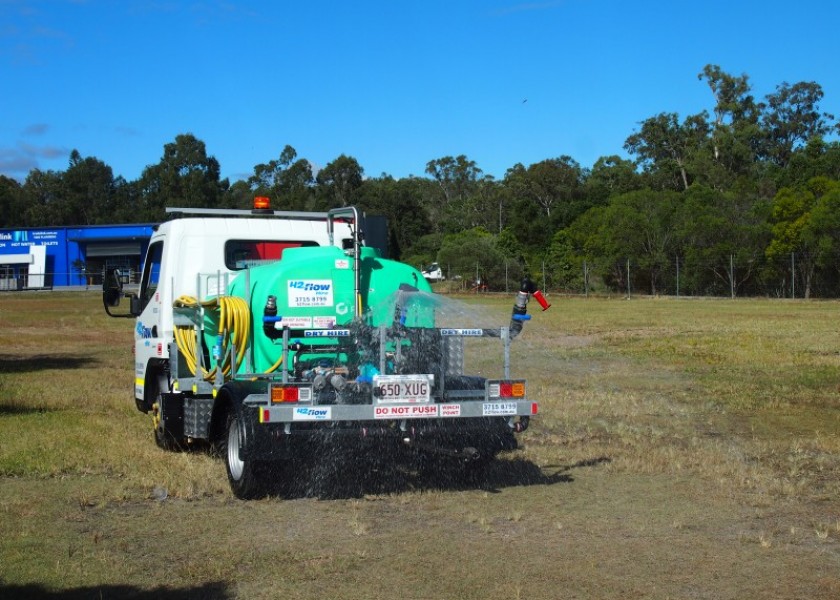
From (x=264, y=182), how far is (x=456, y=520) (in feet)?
348

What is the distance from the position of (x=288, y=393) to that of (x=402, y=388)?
901 mm

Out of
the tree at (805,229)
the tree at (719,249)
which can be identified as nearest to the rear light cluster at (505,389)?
the tree at (805,229)

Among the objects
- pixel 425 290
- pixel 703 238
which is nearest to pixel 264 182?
pixel 703 238

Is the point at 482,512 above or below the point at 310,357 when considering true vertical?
below

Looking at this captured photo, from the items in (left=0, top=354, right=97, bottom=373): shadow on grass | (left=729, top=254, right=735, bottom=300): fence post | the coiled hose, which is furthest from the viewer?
(left=729, top=254, right=735, bottom=300): fence post

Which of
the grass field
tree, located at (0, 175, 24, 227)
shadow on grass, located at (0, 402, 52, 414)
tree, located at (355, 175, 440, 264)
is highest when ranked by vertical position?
tree, located at (0, 175, 24, 227)

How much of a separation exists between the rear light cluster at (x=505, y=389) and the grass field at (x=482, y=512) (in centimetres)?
89

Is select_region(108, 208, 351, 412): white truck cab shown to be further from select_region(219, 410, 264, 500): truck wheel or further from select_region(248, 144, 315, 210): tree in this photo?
select_region(248, 144, 315, 210): tree

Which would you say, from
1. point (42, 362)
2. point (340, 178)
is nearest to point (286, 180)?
point (340, 178)

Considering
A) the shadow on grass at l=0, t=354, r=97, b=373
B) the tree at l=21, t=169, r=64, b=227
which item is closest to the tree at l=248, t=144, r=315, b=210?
the tree at l=21, t=169, r=64, b=227

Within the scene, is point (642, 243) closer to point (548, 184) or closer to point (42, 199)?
point (548, 184)

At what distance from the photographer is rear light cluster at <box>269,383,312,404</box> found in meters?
8.01

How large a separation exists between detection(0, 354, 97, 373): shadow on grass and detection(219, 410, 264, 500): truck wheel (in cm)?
1463

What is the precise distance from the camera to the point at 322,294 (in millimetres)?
9281
